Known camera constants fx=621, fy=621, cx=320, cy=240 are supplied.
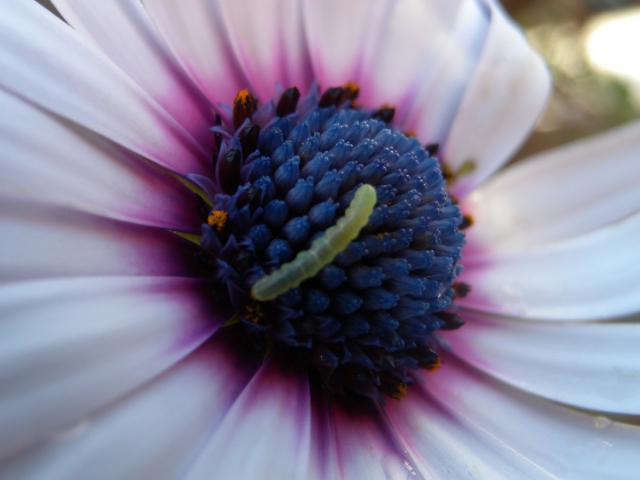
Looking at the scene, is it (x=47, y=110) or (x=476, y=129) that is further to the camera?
(x=476, y=129)

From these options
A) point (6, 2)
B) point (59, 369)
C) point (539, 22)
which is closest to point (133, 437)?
point (59, 369)

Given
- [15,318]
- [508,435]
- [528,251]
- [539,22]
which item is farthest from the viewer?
[539,22]

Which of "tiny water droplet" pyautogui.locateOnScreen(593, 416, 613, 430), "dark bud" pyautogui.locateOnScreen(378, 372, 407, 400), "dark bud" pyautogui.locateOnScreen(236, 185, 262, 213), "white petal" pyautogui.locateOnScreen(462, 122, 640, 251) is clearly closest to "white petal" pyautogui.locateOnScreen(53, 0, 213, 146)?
"dark bud" pyautogui.locateOnScreen(236, 185, 262, 213)

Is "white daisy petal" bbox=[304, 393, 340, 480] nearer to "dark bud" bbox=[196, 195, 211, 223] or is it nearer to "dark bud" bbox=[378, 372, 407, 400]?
"dark bud" bbox=[378, 372, 407, 400]

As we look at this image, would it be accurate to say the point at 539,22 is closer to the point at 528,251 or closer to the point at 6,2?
the point at 528,251

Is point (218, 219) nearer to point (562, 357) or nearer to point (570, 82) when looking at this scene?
point (562, 357)
